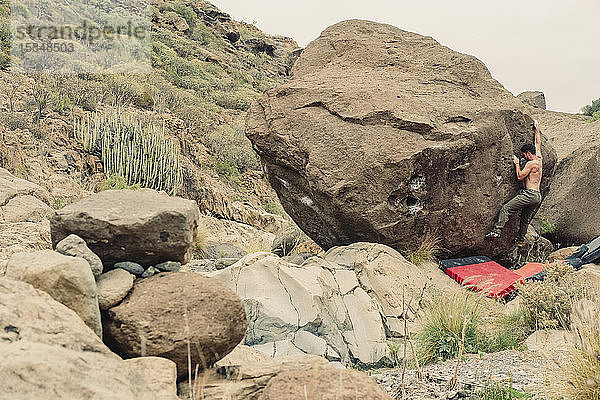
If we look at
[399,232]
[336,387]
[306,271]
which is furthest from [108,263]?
[399,232]

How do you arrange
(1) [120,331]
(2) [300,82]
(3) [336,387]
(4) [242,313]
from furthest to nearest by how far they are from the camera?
(2) [300,82], (4) [242,313], (1) [120,331], (3) [336,387]

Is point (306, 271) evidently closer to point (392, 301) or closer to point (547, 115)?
point (392, 301)

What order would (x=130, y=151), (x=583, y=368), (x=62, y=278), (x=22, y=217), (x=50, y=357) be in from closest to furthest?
1. (x=50, y=357)
2. (x=62, y=278)
3. (x=583, y=368)
4. (x=22, y=217)
5. (x=130, y=151)

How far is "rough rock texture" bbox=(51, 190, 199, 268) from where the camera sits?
3.39 metres

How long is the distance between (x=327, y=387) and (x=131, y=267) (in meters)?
1.65

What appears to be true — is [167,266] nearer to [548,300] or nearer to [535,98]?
[548,300]

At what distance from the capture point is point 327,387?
251cm

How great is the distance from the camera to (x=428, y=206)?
24.3 feet

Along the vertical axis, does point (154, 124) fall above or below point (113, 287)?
above

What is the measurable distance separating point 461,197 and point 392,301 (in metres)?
2.07

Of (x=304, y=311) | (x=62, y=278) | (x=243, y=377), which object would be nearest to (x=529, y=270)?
(x=304, y=311)

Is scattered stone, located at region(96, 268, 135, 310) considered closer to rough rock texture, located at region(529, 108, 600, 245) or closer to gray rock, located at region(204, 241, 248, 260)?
gray rock, located at region(204, 241, 248, 260)

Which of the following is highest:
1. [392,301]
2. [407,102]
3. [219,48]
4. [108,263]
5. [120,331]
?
[219,48]
